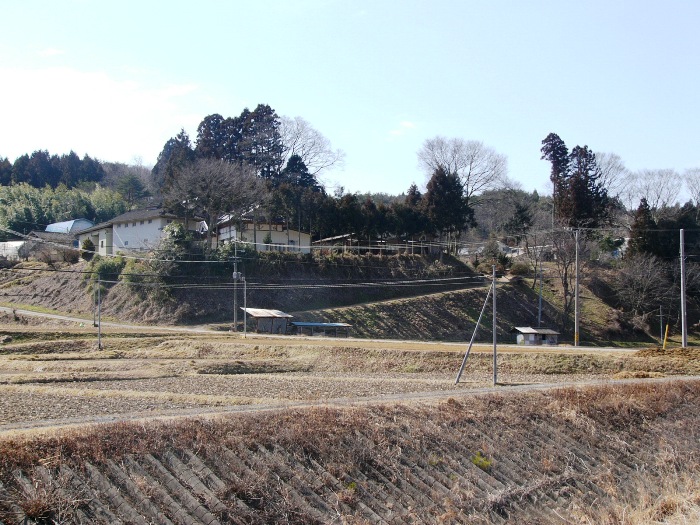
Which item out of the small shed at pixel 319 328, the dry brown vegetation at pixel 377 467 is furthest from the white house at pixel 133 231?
the dry brown vegetation at pixel 377 467

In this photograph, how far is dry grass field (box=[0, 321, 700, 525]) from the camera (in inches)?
420

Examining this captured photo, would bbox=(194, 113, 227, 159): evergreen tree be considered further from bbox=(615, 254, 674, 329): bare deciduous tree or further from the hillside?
bbox=(615, 254, 674, 329): bare deciduous tree

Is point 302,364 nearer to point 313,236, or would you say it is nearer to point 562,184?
point 313,236

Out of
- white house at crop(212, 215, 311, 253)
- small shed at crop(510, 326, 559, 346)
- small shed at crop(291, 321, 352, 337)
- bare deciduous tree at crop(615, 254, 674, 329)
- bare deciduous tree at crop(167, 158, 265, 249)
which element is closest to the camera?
small shed at crop(291, 321, 352, 337)

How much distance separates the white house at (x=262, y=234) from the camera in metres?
56.9

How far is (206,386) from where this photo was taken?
70.2ft

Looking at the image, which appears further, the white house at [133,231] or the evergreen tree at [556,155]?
the evergreen tree at [556,155]

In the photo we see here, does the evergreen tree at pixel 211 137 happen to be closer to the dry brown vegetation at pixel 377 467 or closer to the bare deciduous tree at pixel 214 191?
the bare deciduous tree at pixel 214 191

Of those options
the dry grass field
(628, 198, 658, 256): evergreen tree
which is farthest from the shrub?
(628, 198, 658, 256): evergreen tree

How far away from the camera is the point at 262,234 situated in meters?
59.2

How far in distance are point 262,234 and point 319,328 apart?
16.3m

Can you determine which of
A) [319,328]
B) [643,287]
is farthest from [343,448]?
[643,287]

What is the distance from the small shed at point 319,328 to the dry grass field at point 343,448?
18919mm

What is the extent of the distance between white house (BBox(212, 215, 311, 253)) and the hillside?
3416mm
